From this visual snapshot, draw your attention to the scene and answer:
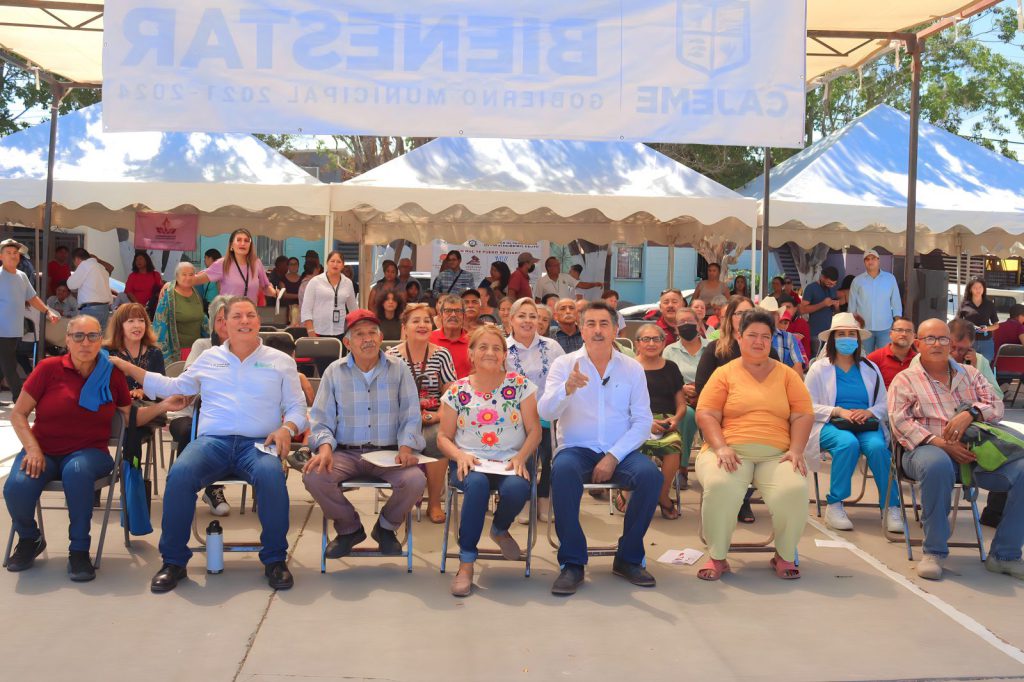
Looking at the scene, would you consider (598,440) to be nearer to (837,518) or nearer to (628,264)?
(837,518)

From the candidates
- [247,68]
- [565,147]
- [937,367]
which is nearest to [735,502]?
[937,367]

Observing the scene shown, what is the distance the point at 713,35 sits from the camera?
24.0ft

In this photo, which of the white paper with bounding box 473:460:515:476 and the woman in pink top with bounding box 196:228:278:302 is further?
the woman in pink top with bounding box 196:228:278:302

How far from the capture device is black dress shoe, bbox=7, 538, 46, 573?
203 inches

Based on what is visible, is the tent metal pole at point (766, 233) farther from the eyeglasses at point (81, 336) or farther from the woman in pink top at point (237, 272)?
the eyeglasses at point (81, 336)

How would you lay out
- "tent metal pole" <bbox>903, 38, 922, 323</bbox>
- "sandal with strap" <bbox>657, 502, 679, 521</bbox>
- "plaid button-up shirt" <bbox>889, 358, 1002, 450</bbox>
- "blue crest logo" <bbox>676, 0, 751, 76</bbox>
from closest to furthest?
"plaid button-up shirt" <bbox>889, 358, 1002, 450</bbox> < "sandal with strap" <bbox>657, 502, 679, 521</bbox> < "blue crest logo" <bbox>676, 0, 751, 76</bbox> < "tent metal pole" <bbox>903, 38, 922, 323</bbox>

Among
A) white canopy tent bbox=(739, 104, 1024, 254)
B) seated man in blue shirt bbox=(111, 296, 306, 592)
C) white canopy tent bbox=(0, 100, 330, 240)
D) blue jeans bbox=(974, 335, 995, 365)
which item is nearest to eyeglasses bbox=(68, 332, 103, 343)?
seated man in blue shirt bbox=(111, 296, 306, 592)

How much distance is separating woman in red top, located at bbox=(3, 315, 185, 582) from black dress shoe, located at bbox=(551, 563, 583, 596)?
2.32 meters

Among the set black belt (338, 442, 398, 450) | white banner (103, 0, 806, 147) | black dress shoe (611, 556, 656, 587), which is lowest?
black dress shoe (611, 556, 656, 587)

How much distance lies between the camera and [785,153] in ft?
87.7

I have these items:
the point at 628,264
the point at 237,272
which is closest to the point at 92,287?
the point at 237,272

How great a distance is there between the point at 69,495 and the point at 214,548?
0.77 m

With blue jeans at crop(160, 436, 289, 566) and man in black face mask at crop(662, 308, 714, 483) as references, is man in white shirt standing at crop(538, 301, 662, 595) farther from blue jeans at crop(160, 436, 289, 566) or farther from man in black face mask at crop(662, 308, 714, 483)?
man in black face mask at crop(662, 308, 714, 483)

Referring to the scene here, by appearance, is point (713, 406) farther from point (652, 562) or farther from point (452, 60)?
point (452, 60)
